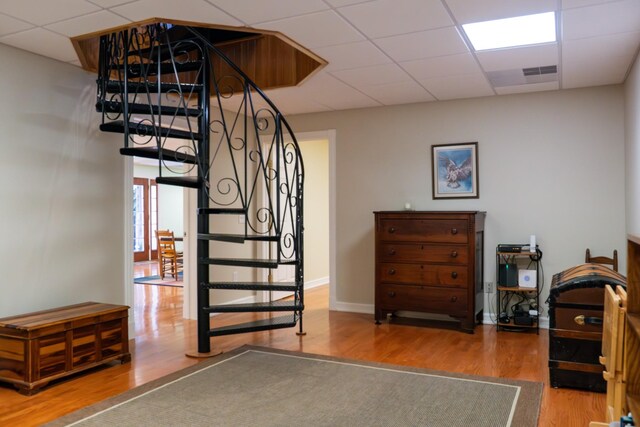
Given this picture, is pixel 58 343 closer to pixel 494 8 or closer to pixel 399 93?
pixel 494 8

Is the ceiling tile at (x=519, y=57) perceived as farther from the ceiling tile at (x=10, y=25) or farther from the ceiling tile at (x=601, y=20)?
the ceiling tile at (x=10, y=25)

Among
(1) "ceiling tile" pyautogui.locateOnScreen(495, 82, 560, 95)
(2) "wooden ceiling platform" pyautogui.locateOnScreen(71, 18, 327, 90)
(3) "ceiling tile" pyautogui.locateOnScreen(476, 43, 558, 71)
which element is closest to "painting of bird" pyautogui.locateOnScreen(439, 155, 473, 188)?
(1) "ceiling tile" pyautogui.locateOnScreen(495, 82, 560, 95)

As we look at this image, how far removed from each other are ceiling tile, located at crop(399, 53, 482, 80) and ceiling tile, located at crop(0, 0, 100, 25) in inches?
93.6

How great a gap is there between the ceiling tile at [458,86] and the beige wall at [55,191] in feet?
9.78

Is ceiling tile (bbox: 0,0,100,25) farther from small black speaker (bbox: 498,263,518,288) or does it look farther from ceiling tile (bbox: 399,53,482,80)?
small black speaker (bbox: 498,263,518,288)

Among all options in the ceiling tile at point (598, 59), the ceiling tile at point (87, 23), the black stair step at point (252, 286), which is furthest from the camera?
the black stair step at point (252, 286)

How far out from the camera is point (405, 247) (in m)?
5.19

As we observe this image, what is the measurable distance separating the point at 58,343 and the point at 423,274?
129 inches

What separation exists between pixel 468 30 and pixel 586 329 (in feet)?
6.85

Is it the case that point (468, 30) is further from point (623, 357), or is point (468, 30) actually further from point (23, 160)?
point (23, 160)

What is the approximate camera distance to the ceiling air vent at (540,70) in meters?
4.24

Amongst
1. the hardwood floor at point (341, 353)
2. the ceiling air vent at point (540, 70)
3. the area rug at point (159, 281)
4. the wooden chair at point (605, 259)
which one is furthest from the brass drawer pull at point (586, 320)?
the area rug at point (159, 281)

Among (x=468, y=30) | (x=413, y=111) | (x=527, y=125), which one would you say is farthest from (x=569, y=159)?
(x=468, y=30)

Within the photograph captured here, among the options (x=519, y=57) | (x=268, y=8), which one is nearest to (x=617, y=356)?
(x=268, y=8)
